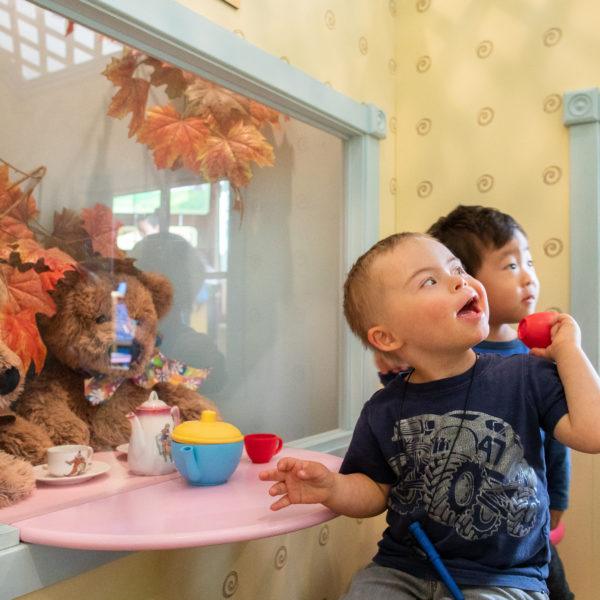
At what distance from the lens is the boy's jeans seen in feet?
3.16

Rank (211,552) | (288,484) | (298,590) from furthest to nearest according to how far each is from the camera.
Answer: (298,590)
(211,552)
(288,484)

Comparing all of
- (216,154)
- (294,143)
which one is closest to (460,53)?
(294,143)

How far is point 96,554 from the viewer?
1.04 meters

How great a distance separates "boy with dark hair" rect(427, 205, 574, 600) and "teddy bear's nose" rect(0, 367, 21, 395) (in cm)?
92

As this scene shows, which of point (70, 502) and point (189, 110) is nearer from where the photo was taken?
point (70, 502)

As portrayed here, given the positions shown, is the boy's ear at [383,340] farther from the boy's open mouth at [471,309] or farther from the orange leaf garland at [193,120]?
the orange leaf garland at [193,120]

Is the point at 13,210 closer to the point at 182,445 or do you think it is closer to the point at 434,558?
the point at 182,445

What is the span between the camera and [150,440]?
1.14 m

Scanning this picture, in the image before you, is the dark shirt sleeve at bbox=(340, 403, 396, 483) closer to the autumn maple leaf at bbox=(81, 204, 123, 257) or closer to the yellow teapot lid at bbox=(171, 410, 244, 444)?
the yellow teapot lid at bbox=(171, 410, 244, 444)

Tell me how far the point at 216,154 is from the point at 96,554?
806 mm

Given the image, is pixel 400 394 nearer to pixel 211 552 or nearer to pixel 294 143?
pixel 211 552

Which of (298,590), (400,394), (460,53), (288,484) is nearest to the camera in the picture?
(288,484)

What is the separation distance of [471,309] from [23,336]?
699mm

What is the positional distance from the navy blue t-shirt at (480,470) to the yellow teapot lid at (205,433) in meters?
Result: 0.25
